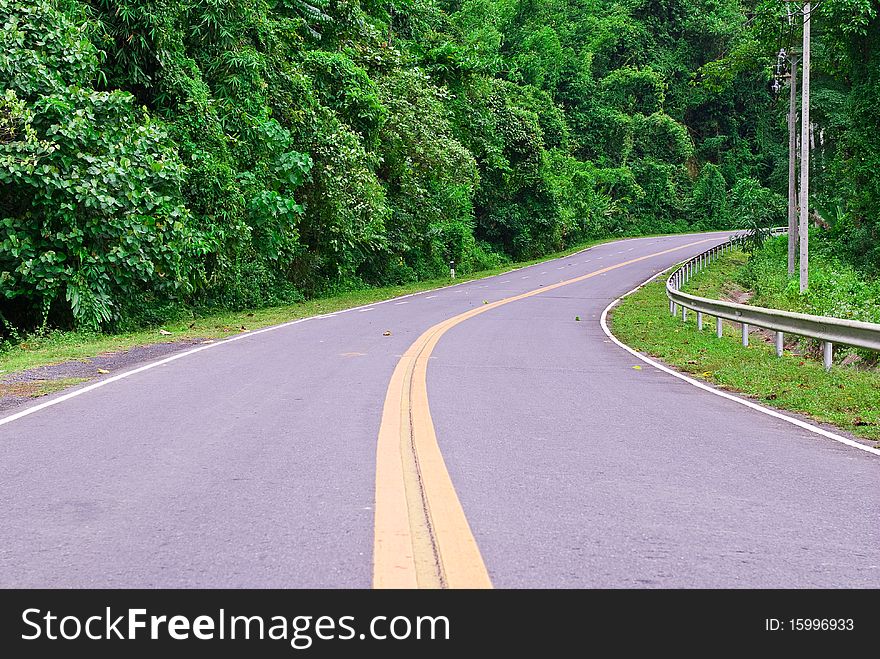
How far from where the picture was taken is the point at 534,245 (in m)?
63.2

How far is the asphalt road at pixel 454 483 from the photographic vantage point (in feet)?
14.2

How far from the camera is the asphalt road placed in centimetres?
Result: 432

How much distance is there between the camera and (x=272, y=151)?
84.5 feet

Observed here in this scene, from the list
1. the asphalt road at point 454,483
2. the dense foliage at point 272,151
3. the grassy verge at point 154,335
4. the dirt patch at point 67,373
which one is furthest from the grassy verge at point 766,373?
the dense foliage at point 272,151

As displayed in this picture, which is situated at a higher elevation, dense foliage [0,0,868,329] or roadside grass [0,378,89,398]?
dense foliage [0,0,868,329]

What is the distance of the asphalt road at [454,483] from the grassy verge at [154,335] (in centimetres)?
387

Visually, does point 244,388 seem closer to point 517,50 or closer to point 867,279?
point 867,279

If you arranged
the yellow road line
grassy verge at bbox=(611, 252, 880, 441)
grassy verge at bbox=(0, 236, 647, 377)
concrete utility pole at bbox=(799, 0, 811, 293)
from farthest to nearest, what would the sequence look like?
concrete utility pole at bbox=(799, 0, 811, 293), grassy verge at bbox=(0, 236, 647, 377), grassy verge at bbox=(611, 252, 880, 441), the yellow road line

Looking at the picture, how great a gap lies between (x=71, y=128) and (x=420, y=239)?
91.3 feet

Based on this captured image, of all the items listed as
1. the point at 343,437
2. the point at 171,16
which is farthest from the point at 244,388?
the point at 171,16

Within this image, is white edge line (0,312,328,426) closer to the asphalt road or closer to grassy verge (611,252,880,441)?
the asphalt road

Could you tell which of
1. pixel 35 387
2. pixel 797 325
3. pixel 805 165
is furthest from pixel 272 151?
pixel 797 325

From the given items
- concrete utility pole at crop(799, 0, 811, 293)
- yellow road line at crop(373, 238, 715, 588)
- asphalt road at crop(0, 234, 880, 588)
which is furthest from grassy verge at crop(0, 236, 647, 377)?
concrete utility pole at crop(799, 0, 811, 293)

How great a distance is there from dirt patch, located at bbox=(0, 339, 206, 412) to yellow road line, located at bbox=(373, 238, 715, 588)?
4.47 meters
